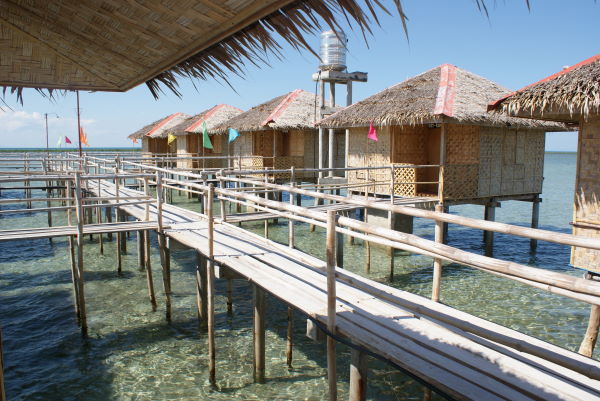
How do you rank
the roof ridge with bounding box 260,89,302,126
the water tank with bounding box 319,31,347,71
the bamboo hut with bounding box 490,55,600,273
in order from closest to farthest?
1. the bamboo hut with bounding box 490,55,600,273
2. the water tank with bounding box 319,31,347,71
3. the roof ridge with bounding box 260,89,302,126

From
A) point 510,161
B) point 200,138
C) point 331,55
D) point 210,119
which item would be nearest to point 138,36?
point 510,161

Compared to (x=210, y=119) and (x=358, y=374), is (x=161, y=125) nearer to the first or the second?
(x=210, y=119)

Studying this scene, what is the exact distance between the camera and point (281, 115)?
18.9m

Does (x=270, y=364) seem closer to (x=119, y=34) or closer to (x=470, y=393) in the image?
(x=470, y=393)

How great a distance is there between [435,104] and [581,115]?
4937 millimetres

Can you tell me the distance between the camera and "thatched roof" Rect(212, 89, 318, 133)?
18.5 meters

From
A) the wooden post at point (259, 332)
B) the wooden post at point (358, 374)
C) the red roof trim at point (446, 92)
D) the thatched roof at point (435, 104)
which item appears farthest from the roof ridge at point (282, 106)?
the wooden post at point (358, 374)

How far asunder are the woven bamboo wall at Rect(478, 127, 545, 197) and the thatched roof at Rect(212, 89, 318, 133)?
24.3 feet

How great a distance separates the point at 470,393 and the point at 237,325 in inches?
236

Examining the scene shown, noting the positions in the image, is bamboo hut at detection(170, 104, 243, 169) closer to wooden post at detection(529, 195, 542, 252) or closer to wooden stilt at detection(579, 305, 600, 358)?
wooden post at detection(529, 195, 542, 252)

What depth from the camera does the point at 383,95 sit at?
1447 centimetres

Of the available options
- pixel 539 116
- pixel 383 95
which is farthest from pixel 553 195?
pixel 539 116

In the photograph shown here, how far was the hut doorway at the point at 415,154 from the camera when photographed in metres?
13.0

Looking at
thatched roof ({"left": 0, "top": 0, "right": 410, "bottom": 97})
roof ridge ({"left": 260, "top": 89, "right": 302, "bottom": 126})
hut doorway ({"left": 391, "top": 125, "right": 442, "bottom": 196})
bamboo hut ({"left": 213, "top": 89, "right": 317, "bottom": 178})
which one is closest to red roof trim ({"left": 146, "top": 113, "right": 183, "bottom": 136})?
bamboo hut ({"left": 213, "top": 89, "right": 317, "bottom": 178})
